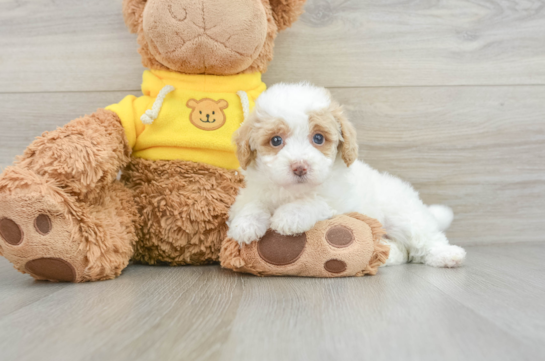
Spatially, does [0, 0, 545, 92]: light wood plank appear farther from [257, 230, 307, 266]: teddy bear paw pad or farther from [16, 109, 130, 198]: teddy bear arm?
[257, 230, 307, 266]: teddy bear paw pad

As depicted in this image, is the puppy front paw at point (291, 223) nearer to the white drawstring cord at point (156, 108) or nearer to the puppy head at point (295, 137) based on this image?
the puppy head at point (295, 137)

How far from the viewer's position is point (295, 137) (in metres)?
1.01

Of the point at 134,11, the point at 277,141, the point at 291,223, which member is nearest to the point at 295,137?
the point at 277,141

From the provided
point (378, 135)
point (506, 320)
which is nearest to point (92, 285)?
point (506, 320)

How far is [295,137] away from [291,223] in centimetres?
20

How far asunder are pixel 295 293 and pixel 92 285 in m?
0.47

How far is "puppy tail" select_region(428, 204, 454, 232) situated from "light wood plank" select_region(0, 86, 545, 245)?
122 millimetres

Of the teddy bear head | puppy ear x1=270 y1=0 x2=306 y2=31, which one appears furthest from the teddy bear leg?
puppy ear x1=270 y1=0 x2=306 y2=31

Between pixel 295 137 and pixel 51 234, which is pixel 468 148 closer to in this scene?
pixel 295 137

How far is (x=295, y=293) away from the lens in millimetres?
908

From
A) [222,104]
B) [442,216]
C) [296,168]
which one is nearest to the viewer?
[296,168]

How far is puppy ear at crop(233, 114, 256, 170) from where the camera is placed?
3.46ft

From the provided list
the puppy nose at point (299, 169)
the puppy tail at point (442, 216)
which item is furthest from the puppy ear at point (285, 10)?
the puppy tail at point (442, 216)

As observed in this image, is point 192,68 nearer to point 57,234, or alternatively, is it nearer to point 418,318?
point 57,234
